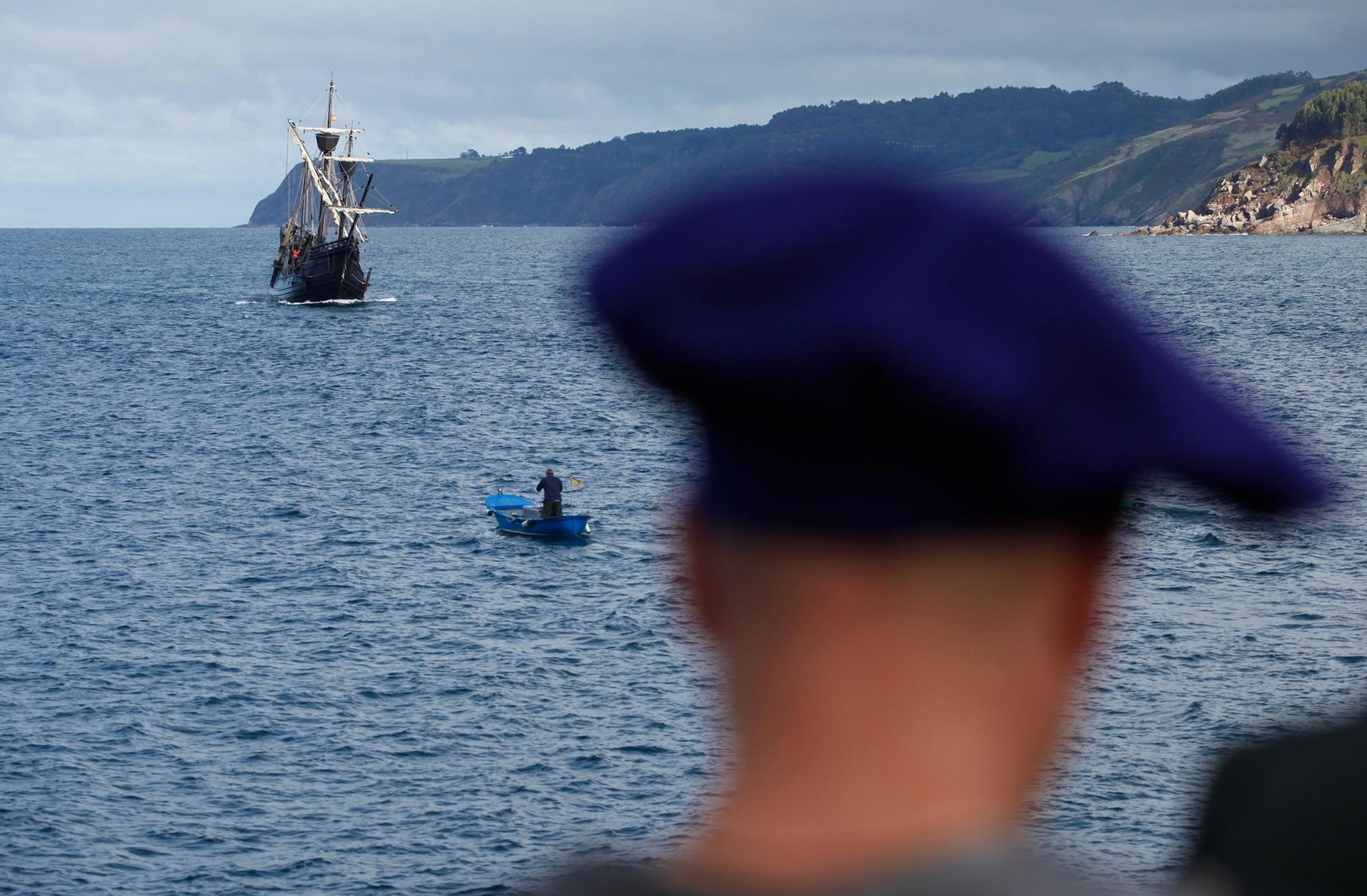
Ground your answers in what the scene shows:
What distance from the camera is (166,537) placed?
2000 inches

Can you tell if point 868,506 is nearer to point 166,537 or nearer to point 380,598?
point 380,598

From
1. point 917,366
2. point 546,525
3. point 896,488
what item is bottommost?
point 546,525

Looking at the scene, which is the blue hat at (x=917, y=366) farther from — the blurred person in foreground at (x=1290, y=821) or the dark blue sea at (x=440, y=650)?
the blurred person in foreground at (x=1290, y=821)

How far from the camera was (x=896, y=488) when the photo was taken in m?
1.50

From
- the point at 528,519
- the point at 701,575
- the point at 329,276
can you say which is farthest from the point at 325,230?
the point at 701,575

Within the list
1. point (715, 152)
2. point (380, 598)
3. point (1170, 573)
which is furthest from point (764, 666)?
point (1170, 573)

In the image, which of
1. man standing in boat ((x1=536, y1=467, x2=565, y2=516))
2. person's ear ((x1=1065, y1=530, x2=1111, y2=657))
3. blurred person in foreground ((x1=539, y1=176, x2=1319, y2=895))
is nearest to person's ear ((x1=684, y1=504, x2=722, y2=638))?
Result: blurred person in foreground ((x1=539, y1=176, x2=1319, y2=895))

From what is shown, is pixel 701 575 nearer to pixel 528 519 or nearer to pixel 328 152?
pixel 528 519

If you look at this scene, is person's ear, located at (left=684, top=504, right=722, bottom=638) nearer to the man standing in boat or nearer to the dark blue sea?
the dark blue sea

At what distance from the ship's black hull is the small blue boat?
8596 centimetres

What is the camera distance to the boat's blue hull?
4875cm

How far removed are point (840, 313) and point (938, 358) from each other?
0.35 ft

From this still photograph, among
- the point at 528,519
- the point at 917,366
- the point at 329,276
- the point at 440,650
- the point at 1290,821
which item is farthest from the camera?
the point at 329,276

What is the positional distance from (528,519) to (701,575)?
48.5 m
